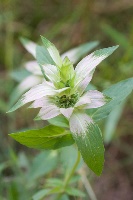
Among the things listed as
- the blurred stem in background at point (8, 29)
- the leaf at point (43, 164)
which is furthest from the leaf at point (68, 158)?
the blurred stem in background at point (8, 29)

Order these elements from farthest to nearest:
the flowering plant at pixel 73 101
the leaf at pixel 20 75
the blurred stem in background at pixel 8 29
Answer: the blurred stem in background at pixel 8 29, the leaf at pixel 20 75, the flowering plant at pixel 73 101

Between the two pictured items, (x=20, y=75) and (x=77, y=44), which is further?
(x=77, y=44)

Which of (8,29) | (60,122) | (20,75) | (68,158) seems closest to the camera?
(60,122)

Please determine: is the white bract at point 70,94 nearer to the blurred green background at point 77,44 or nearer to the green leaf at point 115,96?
the green leaf at point 115,96

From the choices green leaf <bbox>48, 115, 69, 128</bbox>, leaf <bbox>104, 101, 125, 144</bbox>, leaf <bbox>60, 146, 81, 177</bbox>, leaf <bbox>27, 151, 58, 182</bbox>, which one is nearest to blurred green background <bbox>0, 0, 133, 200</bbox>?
leaf <bbox>104, 101, 125, 144</bbox>

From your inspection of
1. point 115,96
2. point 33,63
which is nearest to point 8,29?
point 33,63

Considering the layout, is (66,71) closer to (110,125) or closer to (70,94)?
(70,94)

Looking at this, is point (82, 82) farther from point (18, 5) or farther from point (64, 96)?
point (18, 5)

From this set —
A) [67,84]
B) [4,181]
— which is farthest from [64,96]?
[4,181]
